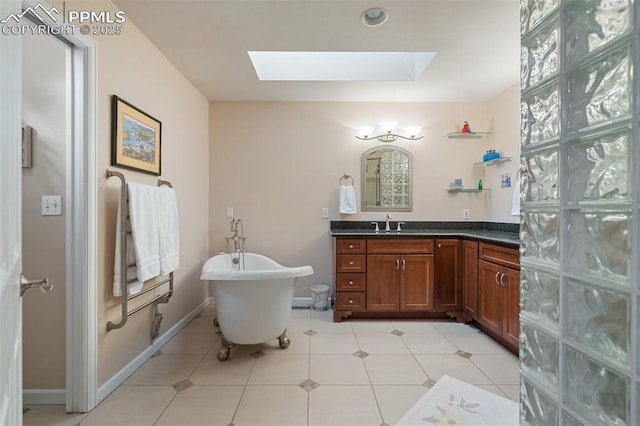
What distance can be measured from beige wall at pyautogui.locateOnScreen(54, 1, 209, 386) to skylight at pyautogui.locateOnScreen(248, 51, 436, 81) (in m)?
0.86

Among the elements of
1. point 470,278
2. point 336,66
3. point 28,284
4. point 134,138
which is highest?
point 336,66

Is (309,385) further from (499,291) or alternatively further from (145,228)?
(499,291)

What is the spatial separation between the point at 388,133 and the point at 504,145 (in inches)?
48.2

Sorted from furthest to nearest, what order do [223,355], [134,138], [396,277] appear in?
[396,277] → [223,355] → [134,138]

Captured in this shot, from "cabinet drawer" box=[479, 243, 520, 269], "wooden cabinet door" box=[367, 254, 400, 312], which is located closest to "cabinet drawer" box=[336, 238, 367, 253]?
"wooden cabinet door" box=[367, 254, 400, 312]

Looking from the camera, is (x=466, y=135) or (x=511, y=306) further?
(x=466, y=135)

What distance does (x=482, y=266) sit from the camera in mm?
2602

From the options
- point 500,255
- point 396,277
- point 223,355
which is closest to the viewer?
point 223,355

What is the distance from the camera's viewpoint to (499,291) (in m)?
2.39

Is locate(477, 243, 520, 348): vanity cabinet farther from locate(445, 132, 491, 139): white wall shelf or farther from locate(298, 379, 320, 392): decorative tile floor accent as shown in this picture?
locate(298, 379, 320, 392): decorative tile floor accent

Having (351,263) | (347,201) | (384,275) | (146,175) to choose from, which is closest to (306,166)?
(347,201)

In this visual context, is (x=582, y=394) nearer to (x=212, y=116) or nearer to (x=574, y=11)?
(x=574, y=11)

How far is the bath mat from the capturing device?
154 centimetres

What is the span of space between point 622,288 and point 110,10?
2633mm
